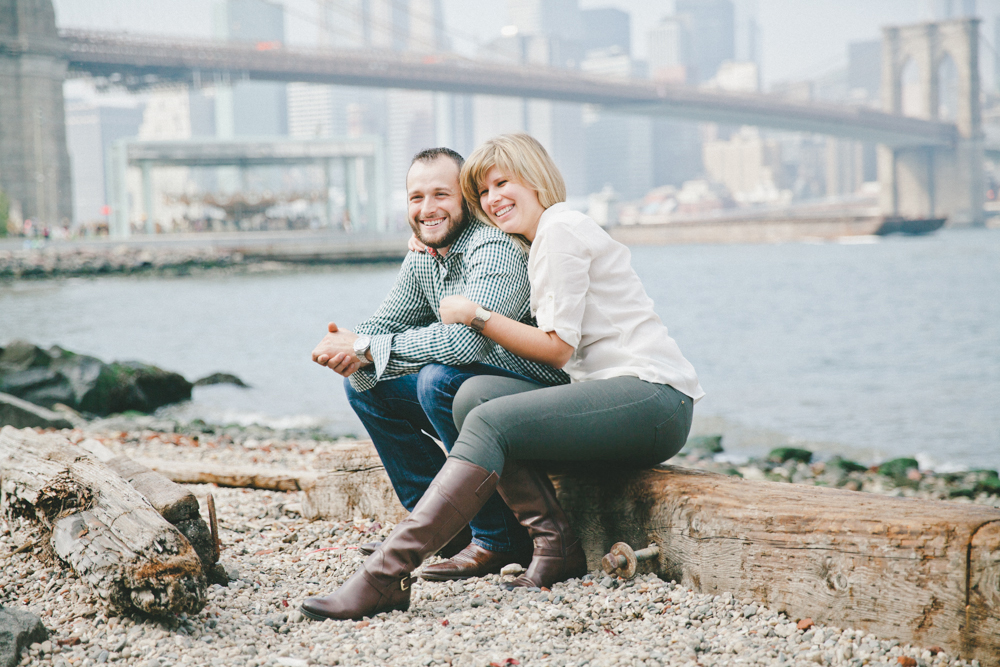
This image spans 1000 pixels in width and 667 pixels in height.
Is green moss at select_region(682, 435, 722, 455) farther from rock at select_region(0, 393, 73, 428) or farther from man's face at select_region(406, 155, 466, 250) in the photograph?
man's face at select_region(406, 155, 466, 250)

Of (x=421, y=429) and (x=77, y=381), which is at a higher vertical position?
(x=421, y=429)

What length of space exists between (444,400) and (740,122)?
123 ft

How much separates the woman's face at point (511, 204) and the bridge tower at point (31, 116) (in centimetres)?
3256

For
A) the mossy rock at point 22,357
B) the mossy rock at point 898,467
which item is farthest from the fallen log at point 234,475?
the mossy rock at point 22,357

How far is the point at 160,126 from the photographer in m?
78.0

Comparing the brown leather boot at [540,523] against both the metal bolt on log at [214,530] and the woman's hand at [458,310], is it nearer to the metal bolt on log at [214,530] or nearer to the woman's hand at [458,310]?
the woman's hand at [458,310]

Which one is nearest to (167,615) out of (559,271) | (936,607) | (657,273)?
(559,271)

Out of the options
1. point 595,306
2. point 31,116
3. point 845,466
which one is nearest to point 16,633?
point 595,306

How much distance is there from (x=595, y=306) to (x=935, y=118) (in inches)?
2019

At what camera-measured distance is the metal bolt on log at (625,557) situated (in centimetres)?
175

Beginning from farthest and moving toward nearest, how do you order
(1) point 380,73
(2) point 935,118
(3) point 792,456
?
(2) point 935,118 < (1) point 380,73 < (3) point 792,456

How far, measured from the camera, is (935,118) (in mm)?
46375

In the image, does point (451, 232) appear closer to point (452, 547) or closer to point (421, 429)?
point (421, 429)

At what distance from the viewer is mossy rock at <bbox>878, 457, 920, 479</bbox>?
16.0 ft
